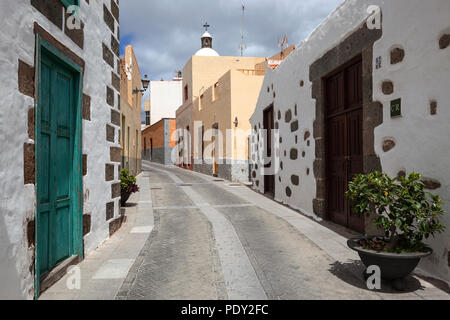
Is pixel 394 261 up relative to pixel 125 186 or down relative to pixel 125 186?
down

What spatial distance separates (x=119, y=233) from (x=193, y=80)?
63.7 ft

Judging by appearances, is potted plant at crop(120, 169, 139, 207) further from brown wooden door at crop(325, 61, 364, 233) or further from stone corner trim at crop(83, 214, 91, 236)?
brown wooden door at crop(325, 61, 364, 233)

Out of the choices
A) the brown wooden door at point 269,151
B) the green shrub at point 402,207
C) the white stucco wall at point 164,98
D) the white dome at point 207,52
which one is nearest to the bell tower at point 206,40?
the white dome at point 207,52

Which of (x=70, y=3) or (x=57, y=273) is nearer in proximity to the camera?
(x=57, y=273)

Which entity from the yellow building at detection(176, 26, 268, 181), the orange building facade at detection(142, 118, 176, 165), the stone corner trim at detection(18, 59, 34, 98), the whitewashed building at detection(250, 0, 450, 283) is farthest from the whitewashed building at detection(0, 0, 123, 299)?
the orange building facade at detection(142, 118, 176, 165)

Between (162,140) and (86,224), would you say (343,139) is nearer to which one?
(86,224)

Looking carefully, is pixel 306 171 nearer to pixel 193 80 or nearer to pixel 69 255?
pixel 69 255

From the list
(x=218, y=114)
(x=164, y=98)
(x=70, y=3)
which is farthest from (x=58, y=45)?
(x=164, y=98)

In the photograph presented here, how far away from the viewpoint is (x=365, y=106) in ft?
17.2

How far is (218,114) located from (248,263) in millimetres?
15196

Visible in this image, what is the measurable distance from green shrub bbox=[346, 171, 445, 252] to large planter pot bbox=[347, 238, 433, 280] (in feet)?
0.45
